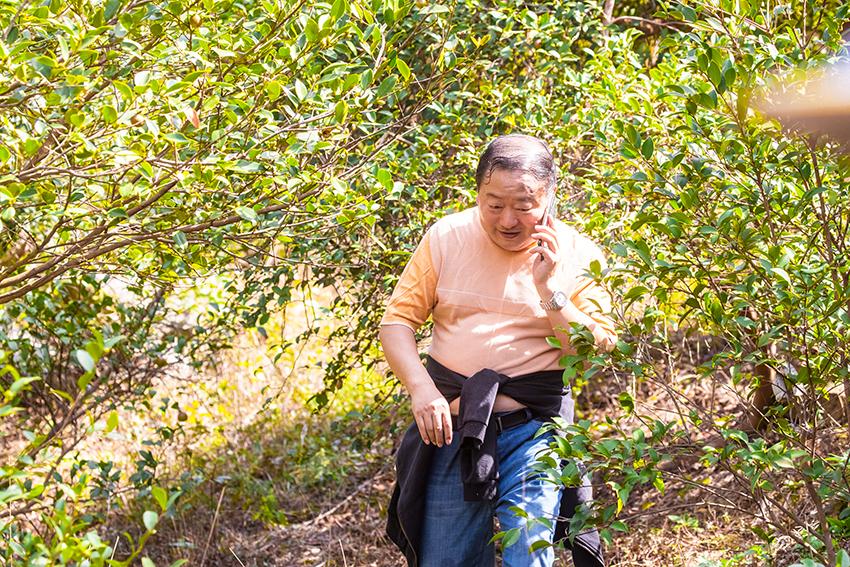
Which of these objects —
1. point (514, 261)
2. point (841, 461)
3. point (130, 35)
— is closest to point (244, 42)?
point (130, 35)

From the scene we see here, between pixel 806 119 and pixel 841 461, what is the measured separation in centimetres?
104

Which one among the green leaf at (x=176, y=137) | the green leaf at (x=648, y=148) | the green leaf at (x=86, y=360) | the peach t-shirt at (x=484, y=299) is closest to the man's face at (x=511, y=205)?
the peach t-shirt at (x=484, y=299)

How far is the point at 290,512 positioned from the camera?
639 cm

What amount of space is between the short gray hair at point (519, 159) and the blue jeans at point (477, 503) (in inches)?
30.7

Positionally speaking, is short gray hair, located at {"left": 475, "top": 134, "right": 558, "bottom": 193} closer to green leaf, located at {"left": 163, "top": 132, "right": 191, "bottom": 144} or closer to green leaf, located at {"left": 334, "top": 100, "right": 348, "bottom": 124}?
green leaf, located at {"left": 334, "top": 100, "right": 348, "bottom": 124}

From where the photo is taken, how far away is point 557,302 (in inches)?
126

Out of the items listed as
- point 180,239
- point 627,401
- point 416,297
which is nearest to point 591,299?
point 627,401

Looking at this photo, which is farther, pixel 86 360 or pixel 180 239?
pixel 180 239

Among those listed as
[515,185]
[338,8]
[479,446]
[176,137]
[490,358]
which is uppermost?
[338,8]

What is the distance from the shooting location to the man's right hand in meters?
3.26

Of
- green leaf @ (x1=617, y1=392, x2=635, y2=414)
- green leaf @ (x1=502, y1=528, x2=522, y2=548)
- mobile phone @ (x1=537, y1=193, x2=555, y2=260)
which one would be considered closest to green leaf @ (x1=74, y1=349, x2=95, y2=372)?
green leaf @ (x1=502, y1=528, x2=522, y2=548)

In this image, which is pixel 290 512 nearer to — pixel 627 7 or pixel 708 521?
pixel 708 521

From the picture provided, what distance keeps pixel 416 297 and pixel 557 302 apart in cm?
51

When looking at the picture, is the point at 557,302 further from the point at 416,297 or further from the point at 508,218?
the point at 416,297
